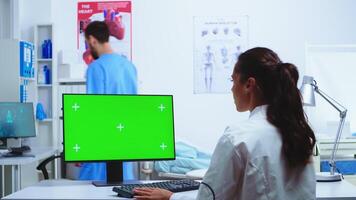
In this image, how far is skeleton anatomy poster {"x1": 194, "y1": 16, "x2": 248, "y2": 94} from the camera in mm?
5082

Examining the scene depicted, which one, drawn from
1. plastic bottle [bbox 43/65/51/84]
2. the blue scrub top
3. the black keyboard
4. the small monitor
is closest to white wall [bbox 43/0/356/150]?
plastic bottle [bbox 43/65/51/84]

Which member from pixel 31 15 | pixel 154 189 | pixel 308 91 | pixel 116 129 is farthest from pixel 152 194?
pixel 31 15

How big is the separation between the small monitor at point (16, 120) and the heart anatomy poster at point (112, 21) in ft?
4.50

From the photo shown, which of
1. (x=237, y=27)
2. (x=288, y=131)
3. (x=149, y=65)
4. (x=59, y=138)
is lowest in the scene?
(x=59, y=138)

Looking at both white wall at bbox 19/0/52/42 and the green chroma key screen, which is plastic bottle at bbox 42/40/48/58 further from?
the green chroma key screen

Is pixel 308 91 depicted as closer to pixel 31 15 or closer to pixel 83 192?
pixel 83 192

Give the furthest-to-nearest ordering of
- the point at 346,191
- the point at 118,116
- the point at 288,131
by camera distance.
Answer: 1. the point at 118,116
2. the point at 346,191
3. the point at 288,131

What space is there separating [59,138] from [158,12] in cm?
176

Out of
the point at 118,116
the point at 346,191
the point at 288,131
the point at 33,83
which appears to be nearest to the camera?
the point at 288,131

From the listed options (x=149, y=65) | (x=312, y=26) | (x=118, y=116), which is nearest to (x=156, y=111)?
(x=118, y=116)

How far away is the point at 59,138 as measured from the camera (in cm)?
509

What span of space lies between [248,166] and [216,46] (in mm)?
3931

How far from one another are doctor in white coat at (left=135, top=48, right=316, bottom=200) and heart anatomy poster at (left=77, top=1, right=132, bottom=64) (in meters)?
3.82

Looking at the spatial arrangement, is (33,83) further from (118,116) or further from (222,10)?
(118,116)
